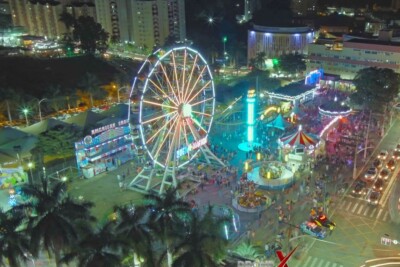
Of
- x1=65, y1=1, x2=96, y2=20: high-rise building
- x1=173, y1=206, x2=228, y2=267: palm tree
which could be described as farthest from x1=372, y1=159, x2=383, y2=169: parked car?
x1=65, y1=1, x2=96, y2=20: high-rise building

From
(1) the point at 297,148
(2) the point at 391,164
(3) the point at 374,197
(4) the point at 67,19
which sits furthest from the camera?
(4) the point at 67,19

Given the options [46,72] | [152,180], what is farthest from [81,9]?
[152,180]

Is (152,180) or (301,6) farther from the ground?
(301,6)

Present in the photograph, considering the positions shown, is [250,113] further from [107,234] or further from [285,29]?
[285,29]

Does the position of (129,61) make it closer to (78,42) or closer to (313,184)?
(78,42)

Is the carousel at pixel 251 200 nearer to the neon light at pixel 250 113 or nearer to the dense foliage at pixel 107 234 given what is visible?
the dense foliage at pixel 107 234

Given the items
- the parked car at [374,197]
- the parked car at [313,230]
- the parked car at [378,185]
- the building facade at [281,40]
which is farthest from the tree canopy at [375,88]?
the building facade at [281,40]
